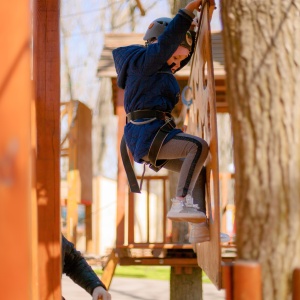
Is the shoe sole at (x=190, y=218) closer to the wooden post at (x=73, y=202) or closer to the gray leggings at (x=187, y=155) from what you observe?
the gray leggings at (x=187, y=155)

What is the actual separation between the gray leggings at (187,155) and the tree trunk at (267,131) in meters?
1.25

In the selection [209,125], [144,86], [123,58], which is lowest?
[209,125]

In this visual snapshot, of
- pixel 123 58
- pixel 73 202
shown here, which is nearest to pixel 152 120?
pixel 123 58

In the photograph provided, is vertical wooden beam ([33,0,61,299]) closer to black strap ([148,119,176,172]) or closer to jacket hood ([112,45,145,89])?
jacket hood ([112,45,145,89])

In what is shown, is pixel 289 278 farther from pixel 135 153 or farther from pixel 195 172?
pixel 135 153

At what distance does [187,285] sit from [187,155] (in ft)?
17.1

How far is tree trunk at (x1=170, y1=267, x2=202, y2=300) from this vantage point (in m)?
9.31

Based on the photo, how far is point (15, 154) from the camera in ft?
8.01

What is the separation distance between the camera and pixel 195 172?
4488 mm

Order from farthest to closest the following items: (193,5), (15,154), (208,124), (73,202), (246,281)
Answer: (73,202), (208,124), (193,5), (246,281), (15,154)

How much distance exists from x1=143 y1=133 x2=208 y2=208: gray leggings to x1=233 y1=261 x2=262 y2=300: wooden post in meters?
1.66

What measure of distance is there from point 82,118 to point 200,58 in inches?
413

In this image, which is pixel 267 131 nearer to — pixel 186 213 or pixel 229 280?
pixel 229 280

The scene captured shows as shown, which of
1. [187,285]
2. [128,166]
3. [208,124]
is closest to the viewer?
[208,124]
